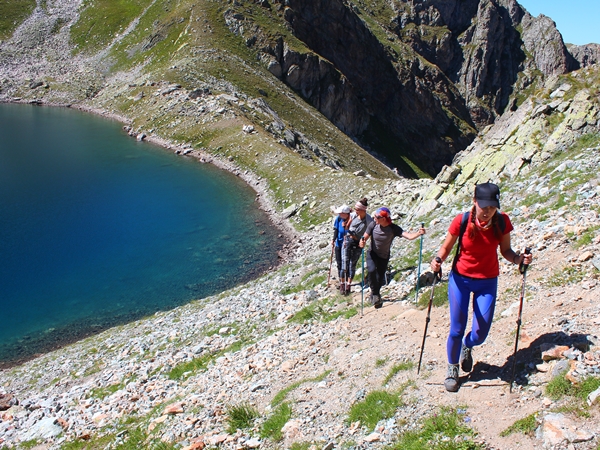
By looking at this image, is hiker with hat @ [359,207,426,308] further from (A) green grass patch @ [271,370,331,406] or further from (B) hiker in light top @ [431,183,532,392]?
(B) hiker in light top @ [431,183,532,392]

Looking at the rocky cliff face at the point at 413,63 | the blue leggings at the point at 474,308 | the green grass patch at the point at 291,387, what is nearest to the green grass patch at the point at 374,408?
the blue leggings at the point at 474,308

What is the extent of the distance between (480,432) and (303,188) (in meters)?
37.1

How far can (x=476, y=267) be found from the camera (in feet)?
27.5

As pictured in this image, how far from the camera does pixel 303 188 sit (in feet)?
144

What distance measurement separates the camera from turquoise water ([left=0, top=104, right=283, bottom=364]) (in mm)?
27109

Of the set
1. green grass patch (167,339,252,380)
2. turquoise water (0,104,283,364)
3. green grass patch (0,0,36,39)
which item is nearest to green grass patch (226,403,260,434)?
green grass patch (167,339,252,380)

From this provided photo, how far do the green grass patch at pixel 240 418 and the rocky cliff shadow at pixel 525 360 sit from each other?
4.84 meters

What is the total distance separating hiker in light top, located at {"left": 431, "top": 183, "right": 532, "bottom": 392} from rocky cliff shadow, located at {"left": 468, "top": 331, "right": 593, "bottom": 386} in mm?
461

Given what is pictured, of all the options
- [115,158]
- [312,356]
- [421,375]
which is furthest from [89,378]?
[115,158]

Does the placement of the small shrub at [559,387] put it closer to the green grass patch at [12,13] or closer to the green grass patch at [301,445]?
the green grass patch at [301,445]

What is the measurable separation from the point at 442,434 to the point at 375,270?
705 cm

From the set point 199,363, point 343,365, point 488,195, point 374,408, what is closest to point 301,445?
point 374,408

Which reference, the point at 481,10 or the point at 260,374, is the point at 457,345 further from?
the point at 481,10

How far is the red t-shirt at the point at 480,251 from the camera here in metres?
8.30
